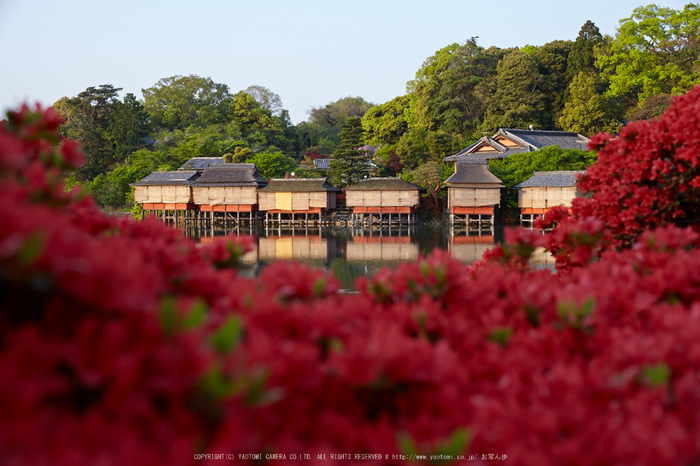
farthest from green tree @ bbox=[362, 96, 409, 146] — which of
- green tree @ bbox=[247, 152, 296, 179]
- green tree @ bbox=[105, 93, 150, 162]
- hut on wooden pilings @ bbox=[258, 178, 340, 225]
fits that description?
green tree @ bbox=[105, 93, 150, 162]

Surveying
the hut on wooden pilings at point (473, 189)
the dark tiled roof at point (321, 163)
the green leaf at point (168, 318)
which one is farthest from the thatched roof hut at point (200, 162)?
the green leaf at point (168, 318)

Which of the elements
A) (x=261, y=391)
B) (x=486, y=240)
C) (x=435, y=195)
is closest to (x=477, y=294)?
(x=261, y=391)

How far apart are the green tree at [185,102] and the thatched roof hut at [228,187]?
1579cm

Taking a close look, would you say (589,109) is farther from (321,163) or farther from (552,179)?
(321,163)

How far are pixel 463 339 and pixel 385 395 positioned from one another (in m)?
0.39

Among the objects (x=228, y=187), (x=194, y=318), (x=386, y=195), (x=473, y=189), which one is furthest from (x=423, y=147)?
(x=194, y=318)

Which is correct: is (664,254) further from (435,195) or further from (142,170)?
(142,170)

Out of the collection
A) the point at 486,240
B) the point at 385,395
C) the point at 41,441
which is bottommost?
the point at 486,240

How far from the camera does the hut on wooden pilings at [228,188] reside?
41.9 m

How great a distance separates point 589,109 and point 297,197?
20302 millimetres

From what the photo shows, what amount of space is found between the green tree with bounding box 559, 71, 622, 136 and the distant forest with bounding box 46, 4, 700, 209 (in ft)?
0.27

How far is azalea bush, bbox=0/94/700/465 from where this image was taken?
1125 millimetres

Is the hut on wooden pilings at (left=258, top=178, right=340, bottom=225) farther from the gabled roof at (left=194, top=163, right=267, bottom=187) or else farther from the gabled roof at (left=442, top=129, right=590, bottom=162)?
the gabled roof at (left=442, top=129, right=590, bottom=162)

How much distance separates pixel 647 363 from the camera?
1577mm
